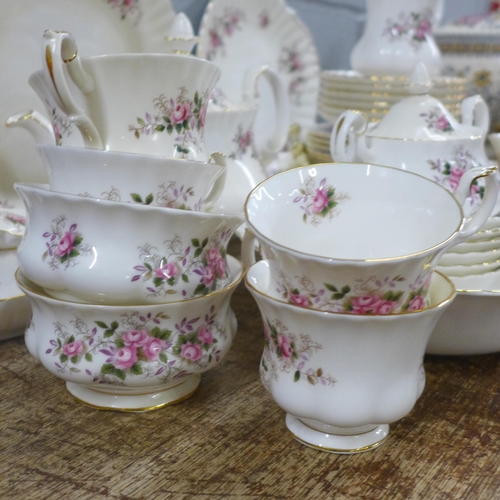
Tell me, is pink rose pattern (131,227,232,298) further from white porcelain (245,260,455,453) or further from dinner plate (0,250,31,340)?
dinner plate (0,250,31,340)

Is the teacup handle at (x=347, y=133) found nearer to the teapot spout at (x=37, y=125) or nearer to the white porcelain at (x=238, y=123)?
the white porcelain at (x=238, y=123)

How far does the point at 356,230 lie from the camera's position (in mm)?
567

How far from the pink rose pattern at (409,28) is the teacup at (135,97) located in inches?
21.7

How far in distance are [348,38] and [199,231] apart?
3.66ft

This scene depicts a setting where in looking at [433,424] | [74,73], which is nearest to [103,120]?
[74,73]

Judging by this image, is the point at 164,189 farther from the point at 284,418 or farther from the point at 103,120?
the point at 284,418

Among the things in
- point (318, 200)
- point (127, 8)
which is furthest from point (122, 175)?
point (127, 8)

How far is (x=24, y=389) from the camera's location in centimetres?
57

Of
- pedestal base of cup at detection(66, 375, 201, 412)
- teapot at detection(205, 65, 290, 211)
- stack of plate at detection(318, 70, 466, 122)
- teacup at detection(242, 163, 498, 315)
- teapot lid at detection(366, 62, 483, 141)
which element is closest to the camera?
teacup at detection(242, 163, 498, 315)

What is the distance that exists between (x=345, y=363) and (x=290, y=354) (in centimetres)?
5

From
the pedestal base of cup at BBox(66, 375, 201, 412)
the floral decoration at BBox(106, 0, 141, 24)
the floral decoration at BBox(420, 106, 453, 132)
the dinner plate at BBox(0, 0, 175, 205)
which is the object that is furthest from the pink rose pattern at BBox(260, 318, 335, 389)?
the floral decoration at BBox(106, 0, 141, 24)

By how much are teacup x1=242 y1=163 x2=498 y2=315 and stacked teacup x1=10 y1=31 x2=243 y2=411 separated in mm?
51

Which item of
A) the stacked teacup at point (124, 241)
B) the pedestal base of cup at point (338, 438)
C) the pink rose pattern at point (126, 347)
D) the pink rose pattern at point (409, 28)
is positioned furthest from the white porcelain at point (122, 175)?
the pink rose pattern at point (409, 28)

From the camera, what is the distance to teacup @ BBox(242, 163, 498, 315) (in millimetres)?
441
